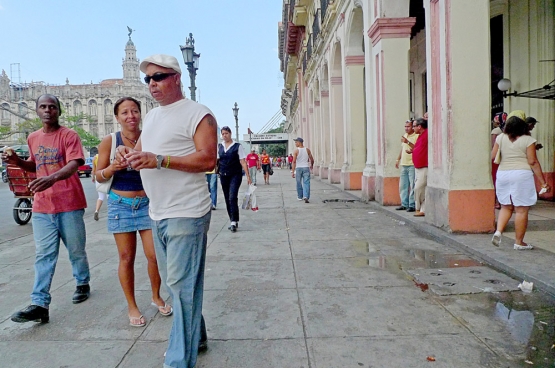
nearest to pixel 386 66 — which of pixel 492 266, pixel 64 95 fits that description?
pixel 492 266

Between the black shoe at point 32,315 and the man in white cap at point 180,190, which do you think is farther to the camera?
the black shoe at point 32,315

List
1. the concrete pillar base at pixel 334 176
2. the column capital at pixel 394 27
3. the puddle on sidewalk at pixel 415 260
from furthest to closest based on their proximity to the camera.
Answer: the concrete pillar base at pixel 334 176 → the column capital at pixel 394 27 → the puddle on sidewalk at pixel 415 260

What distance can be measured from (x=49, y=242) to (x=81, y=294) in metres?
0.64

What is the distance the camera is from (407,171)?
8.68 metres

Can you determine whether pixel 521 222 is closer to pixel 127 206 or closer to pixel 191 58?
pixel 127 206

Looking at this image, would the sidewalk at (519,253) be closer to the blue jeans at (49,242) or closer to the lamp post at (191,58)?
the blue jeans at (49,242)

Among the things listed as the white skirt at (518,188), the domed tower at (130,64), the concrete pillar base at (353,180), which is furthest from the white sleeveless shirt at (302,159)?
the domed tower at (130,64)

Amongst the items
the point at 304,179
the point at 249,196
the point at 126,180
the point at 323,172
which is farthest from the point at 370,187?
the point at 323,172

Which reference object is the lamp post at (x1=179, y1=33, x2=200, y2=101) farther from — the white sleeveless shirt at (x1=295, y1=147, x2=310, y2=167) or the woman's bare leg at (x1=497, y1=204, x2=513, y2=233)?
the woman's bare leg at (x1=497, y1=204, x2=513, y2=233)

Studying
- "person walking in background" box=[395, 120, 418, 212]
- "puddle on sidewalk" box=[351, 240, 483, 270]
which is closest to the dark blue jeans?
"puddle on sidewalk" box=[351, 240, 483, 270]

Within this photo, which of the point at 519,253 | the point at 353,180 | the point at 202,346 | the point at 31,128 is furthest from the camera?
the point at 31,128

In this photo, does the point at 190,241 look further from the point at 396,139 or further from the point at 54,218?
the point at 396,139

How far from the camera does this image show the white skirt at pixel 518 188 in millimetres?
5184

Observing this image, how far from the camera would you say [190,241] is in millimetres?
2492
